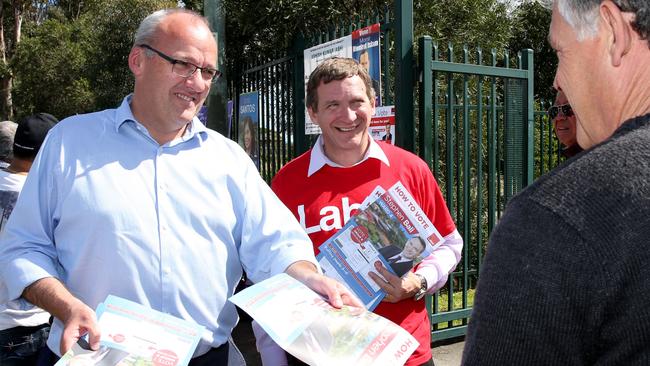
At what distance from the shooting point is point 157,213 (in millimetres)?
2037

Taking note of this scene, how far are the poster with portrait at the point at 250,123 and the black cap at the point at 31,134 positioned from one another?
2911 millimetres

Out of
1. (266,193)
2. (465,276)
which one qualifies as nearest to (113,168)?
(266,193)

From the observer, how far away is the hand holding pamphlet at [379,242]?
237 cm

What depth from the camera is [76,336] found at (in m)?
1.66

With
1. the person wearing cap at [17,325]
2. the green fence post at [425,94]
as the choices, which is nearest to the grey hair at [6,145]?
the person wearing cap at [17,325]

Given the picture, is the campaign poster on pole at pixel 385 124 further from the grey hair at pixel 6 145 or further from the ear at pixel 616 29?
the ear at pixel 616 29

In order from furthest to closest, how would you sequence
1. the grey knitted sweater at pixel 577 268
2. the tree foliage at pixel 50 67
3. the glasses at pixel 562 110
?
1. the tree foliage at pixel 50 67
2. the glasses at pixel 562 110
3. the grey knitted sweater at pixel 577 268

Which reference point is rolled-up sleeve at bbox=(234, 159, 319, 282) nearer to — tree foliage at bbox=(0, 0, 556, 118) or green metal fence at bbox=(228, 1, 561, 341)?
tree foliage at bbox=(0, 0, 556, 118)

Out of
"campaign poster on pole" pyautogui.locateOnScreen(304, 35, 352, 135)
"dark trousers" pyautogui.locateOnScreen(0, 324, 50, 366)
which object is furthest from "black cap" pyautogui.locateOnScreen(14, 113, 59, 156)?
"campaign poster on pole" pyautogui.locateOnScreen(304, 35, 352, 135)

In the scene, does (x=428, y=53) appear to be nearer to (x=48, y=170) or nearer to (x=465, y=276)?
(x=465, y=276)

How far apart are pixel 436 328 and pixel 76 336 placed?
12.6ft

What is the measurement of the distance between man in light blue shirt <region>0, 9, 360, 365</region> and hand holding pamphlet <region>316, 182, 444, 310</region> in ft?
0.92

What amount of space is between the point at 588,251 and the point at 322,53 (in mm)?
4163

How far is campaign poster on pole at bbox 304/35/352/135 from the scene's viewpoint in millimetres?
4586
